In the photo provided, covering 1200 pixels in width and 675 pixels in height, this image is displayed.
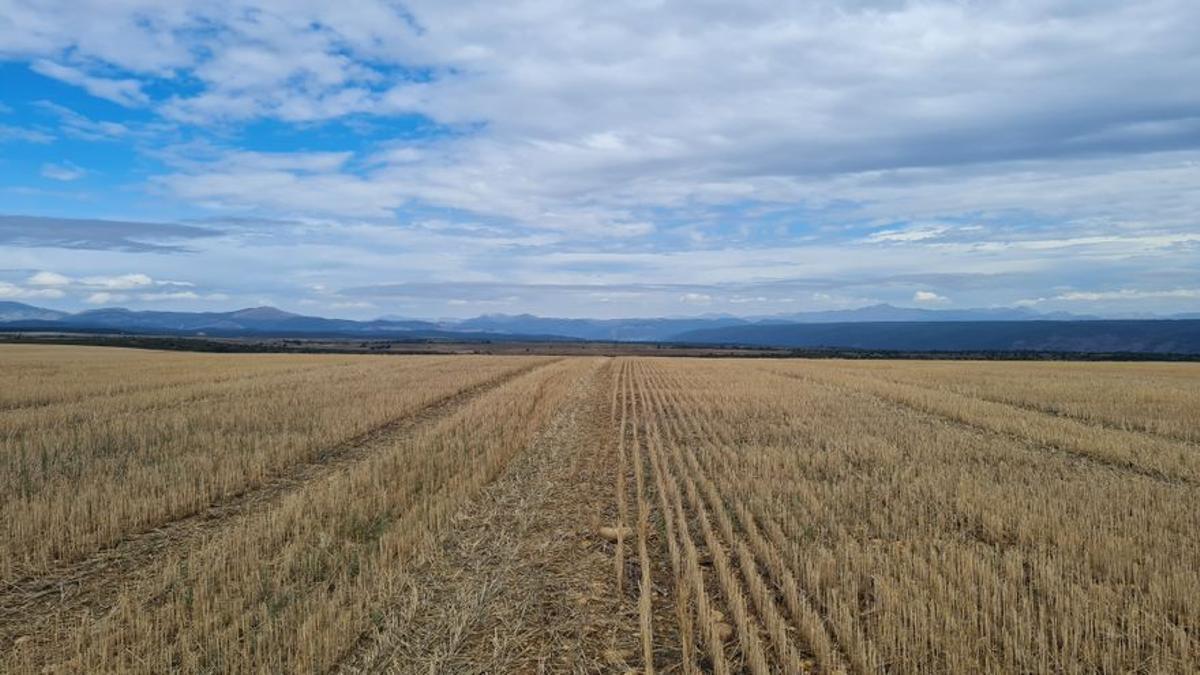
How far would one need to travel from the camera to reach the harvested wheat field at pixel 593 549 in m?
5.56

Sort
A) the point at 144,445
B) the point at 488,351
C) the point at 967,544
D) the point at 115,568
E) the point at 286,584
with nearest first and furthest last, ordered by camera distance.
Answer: the point at 286,584
the point at 115,568
the point at 967,544
the point at 144,445
the point at 488,351

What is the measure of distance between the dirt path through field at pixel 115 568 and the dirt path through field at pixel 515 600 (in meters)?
2.97

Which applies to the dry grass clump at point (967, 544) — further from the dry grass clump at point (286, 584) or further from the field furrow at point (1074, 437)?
the dry grass clump at point (286, 584)

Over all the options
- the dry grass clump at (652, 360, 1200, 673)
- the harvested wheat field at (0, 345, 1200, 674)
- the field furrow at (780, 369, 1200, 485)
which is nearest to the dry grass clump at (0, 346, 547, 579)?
the harvested wheat field at (0, 345, 1200, 674)

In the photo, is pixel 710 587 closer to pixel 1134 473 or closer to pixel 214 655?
pixel 214 655

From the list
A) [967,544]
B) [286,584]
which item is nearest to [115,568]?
[286,584]

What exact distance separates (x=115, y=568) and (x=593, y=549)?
5.28 m

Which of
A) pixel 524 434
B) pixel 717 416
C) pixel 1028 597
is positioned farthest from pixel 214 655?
pixel 717 416

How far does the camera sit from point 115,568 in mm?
7594

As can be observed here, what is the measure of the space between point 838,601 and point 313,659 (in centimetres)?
448

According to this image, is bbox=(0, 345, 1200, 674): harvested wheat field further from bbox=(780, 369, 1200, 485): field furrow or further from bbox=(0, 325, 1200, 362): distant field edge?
bbox=(0, 325, 1200, 362): distant field edge

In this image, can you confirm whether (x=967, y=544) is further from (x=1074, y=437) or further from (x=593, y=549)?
(x=1074, y=437)

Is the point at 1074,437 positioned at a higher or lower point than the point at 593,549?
higher

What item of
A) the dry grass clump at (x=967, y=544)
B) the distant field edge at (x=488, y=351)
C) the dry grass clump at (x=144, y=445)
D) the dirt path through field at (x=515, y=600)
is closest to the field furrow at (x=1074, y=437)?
the dry grass clump at (x=967, y=544)
